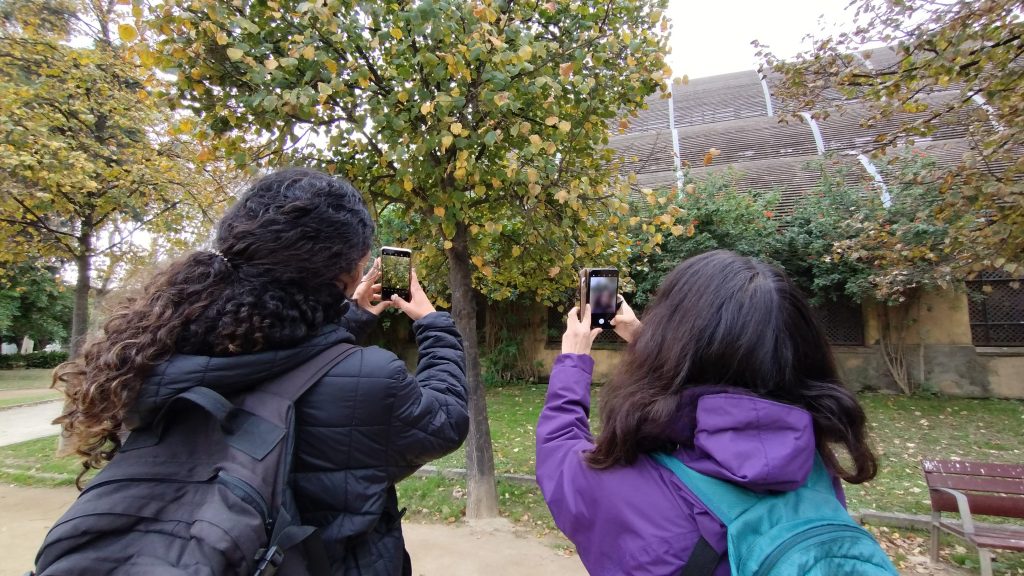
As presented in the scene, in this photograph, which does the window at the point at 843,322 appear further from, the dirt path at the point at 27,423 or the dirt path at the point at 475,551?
the dirt path at the point at 27,423

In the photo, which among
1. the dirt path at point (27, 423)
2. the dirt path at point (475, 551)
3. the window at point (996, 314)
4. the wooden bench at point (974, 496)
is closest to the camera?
the wooden bench at point (974, 496)

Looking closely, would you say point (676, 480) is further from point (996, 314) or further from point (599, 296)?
point (996, 314)

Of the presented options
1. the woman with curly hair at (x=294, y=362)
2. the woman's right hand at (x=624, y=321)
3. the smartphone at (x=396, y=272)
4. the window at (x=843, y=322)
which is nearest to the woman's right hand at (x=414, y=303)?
the smartphone at (x=396, y=272)

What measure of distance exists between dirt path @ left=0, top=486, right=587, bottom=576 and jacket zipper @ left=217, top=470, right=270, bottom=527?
329 centimetres

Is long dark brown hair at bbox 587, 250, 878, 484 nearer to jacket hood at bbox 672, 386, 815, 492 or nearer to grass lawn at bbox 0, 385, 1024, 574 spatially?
jacket hood at bbox 672, 386, 815, 492

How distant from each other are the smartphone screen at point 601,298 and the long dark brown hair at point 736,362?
16.1 inches

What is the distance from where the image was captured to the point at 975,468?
427cm

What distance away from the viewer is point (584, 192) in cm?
418

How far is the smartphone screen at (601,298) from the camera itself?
1.61m

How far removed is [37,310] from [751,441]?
34316 mm

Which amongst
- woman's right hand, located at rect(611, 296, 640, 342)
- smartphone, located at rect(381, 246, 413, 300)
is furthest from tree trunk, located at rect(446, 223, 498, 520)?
woman's right hand, located at rect(611, 296, 640, 342)

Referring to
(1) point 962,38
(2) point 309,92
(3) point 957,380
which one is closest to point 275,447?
(2) point 309,92

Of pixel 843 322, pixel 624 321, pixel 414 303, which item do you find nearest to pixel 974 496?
pixel 624 321

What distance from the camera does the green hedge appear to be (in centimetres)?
2652
